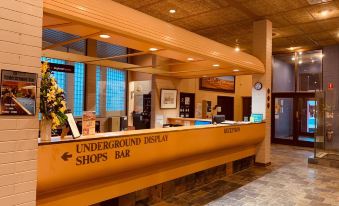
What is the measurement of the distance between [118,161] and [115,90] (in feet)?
19.7

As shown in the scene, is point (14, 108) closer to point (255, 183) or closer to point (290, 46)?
point (255, 183)

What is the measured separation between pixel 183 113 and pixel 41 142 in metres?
6.72

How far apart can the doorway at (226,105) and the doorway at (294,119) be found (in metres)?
1.71

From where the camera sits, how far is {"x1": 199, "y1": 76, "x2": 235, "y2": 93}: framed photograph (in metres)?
9.91

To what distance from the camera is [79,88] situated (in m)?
7.92

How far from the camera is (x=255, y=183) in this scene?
538 centimetres

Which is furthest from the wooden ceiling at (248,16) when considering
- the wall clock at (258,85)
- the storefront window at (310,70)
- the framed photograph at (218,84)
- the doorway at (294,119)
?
the doorway at (294,119)

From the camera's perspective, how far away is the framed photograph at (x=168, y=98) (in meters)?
8.16

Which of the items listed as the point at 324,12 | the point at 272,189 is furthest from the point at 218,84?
the point at 272,189

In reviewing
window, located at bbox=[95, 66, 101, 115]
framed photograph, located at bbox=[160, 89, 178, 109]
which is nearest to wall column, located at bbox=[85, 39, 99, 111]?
window, located at bbox=[95, 66, 101, 115]

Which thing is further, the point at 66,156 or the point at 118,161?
the point at 118,161

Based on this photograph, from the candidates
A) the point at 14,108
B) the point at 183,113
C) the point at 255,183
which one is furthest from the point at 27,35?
the point at 183,113

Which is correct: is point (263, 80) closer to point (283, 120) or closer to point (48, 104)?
point (283, 120)

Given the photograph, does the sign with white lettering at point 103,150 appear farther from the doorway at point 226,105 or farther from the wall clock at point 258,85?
the doorway at point 226,105
